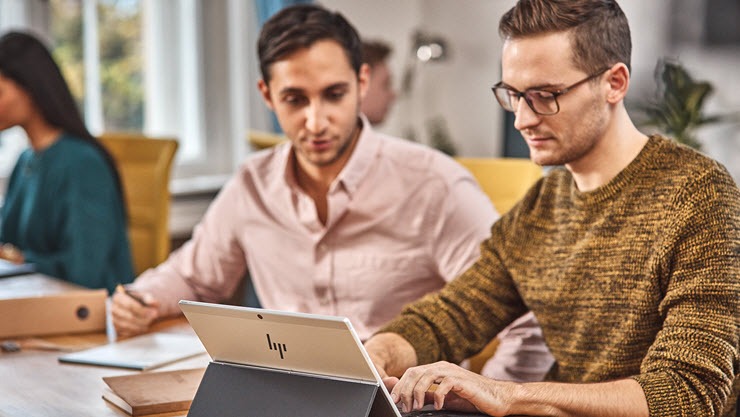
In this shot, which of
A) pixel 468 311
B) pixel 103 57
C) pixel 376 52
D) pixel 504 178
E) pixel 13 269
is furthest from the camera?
pixel 376 52

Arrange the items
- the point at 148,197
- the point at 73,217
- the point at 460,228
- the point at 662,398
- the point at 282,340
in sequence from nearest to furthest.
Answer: the point at 282,340 < the point at 662,398 < the point at 460,228 < the point at 73,217 < the point at 148,197

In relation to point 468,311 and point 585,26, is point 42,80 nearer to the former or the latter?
point 468,311

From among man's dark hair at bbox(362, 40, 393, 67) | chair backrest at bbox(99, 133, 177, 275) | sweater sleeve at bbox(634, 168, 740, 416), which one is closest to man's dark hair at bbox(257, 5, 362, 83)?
sweater sleeve at bbox(634, 168, 740, 416)

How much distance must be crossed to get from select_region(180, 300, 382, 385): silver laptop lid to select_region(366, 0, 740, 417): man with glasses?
0.15 m

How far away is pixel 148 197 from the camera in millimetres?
3322

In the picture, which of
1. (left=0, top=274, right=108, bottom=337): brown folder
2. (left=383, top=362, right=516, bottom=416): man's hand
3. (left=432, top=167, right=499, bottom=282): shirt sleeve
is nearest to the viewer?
(left=383, top=362, right=516, bottom=416): man's hand

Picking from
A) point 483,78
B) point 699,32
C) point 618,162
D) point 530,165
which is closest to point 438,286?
point 530,165

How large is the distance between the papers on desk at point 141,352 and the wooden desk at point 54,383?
0.7 inches

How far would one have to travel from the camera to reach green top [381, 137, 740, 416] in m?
1.35

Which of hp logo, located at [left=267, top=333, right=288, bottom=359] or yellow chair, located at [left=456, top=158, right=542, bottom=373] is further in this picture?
yellow chair, located at [left=456, top=158, right=542, bottom=373]

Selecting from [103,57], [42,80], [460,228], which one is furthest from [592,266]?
[103,57]

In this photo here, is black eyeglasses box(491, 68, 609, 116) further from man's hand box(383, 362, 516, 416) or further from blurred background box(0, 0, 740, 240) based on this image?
blurred background box(0, 0, 740, 240)

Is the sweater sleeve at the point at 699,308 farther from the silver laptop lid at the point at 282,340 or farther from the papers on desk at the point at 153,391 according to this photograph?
the papers on desk at the point at 153,391

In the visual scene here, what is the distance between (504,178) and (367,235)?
0.42 meters
